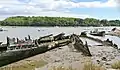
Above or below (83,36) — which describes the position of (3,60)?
above

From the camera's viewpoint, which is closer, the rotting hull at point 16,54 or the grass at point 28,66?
the rotting hull at point 16,54

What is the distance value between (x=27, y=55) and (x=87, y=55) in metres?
8.00

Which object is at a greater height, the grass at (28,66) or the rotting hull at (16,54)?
the rotting hull at (16,54)

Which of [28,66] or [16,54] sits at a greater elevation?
[16,54]

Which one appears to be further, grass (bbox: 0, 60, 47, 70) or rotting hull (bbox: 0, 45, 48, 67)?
grass (bbox: 0, 60, 47, 70)

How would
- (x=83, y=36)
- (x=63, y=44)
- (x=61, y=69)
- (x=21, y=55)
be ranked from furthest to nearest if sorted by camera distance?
1. (x=83, y=36)
2. (x=63, y=44)
3. (x=21, y=55)
4. (x=61, y=69)

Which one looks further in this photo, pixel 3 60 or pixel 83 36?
pixel 83 36

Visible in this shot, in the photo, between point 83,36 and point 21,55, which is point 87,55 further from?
point 83,36

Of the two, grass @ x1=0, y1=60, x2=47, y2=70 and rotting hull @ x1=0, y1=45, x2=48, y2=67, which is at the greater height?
rotting hull @ x1=0, y1=45, x2=48, y2=67

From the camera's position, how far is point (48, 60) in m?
25.3

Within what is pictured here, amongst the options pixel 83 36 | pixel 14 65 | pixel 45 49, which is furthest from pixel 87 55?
pixel 83 36

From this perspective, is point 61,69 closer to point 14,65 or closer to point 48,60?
point 14,65

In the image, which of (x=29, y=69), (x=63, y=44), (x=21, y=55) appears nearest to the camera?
(x=29, y=69)

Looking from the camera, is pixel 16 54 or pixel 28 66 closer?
pixel 16 54
